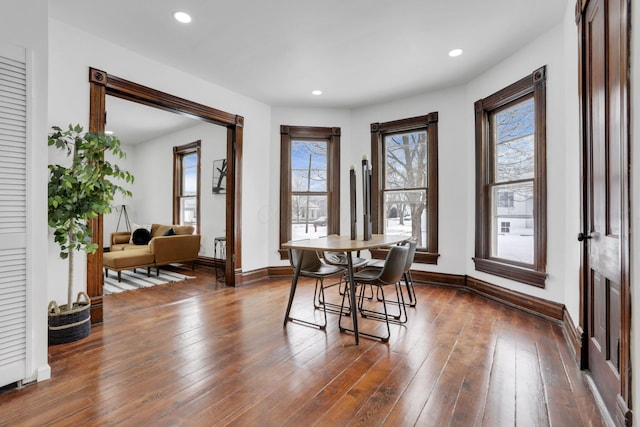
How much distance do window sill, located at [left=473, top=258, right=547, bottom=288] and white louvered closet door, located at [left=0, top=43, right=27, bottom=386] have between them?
420cm

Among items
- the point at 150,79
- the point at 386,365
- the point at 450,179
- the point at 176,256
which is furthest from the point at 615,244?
the point at 176,256

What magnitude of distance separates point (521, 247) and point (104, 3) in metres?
4.63

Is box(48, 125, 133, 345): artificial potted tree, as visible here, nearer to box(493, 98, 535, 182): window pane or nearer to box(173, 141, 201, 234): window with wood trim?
box(173, 141, 201, 234): window with wood trim

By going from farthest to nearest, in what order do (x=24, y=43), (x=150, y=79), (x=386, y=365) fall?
(x=150, y=79)
(x=386, y=365)
(x=24, y=43)

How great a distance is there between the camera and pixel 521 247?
351 centimetres

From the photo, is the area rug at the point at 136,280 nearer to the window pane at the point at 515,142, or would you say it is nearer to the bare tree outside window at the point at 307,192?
the bare tree outside window at the point at 307,192

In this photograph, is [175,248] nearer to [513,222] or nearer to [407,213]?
[407,213]

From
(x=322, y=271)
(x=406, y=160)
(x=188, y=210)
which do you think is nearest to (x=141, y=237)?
(x=188, y=210)

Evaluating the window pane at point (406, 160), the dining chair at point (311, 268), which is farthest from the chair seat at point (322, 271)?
the window pane at point (406, 160)

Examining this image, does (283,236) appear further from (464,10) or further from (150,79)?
(464,10)

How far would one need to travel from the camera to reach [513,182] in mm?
3574

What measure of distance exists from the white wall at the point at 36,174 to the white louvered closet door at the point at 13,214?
0.03 m

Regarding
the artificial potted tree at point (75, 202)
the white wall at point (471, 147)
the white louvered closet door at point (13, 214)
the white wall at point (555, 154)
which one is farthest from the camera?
the white wall at point (555, 154)

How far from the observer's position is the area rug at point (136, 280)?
4.46 metres
